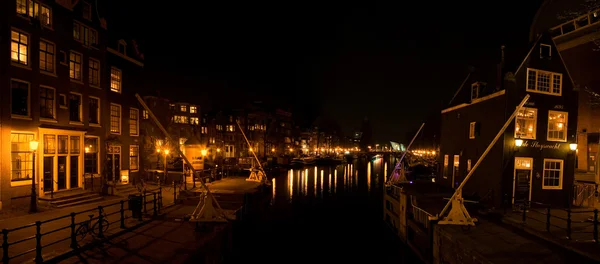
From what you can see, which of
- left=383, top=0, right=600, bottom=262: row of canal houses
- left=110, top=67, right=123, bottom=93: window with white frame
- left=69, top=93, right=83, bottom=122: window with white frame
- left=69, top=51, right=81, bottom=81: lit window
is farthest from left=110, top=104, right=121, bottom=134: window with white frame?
left=383, top=0, right=600, bottom=262: row of canal houses

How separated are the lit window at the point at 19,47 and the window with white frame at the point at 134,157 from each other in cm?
1147

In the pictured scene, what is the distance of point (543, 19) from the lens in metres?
34.7

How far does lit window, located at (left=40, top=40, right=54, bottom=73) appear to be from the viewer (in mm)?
17730

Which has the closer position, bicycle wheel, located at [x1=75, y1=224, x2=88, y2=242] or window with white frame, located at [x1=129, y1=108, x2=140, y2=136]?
bicycle wheel, located at [x1=75, y1=224, x2=88, y2=242]

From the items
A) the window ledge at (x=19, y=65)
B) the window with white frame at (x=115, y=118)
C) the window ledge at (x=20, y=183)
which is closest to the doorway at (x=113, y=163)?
the window with white frame at (x=115, y=118)

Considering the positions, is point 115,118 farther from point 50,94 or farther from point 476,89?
point 476,89

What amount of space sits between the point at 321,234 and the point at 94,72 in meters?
20.9

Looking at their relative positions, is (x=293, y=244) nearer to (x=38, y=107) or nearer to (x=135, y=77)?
(x=38, y=107)

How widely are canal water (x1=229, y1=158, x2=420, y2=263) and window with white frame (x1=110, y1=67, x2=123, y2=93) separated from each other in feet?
53.4

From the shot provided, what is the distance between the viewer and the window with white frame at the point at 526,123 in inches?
750

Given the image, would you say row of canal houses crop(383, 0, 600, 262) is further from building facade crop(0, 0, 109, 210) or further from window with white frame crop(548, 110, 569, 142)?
building facade crop(0, 0, 109, 210)

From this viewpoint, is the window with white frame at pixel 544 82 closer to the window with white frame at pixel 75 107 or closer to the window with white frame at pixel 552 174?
the window with white frame at pixel 552 174

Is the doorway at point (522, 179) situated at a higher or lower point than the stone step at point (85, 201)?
higher

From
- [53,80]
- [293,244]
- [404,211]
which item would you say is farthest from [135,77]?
[404,211]
